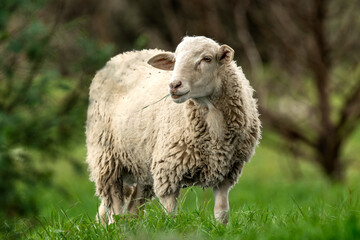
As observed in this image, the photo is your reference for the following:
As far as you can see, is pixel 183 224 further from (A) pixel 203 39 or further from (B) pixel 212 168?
(A) pixel 203 39

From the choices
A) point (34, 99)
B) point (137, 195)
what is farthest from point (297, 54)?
point (34, 99)

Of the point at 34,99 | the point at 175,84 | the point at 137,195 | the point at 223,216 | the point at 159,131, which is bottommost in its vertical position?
the point at 137,195

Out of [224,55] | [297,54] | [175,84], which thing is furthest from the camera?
[297,54]

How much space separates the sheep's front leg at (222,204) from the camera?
4.38 metres

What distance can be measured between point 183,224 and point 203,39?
1392 millimetres

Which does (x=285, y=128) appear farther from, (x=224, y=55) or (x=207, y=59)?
(x=207, y=59)

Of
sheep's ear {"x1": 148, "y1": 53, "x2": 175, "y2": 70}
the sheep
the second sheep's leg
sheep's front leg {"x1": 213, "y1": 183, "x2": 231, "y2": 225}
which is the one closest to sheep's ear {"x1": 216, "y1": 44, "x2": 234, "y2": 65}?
the sheep

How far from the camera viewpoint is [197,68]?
14.1 feet

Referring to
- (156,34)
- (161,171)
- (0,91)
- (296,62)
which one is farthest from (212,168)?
(156,34)

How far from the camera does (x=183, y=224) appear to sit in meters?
3.90

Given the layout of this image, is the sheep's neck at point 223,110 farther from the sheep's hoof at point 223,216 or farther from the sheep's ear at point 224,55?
the sheep's hoof at point 223,216

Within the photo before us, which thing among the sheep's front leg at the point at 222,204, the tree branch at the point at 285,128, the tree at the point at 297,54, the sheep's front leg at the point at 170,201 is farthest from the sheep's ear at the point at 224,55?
the tree branch at the point at 285,128

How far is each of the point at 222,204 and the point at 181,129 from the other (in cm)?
65

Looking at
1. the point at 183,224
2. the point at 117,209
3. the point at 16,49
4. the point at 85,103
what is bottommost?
the point at 117,209
